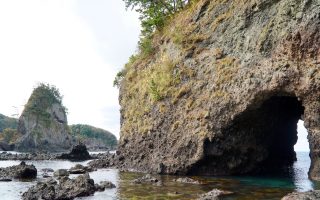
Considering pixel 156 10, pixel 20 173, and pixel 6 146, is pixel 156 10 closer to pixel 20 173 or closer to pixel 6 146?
pixel 20 173

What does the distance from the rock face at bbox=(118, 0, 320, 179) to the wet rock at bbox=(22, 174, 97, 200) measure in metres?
11.6

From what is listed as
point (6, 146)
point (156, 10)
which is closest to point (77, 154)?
point (156, 10)

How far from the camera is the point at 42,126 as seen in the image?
474 feet

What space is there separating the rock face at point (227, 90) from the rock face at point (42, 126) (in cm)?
10612

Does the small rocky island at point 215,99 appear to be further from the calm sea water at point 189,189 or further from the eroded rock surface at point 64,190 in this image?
the calm sea water at point 189,189

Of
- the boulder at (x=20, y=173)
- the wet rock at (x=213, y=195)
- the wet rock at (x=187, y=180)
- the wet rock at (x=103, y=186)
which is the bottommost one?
the wet rock at (x=213, y=195)

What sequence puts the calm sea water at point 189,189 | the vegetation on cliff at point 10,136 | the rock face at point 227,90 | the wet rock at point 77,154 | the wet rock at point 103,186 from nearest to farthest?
the calm sea water at point 189,189
the wet rock at point 103,186
the rock face at point 227,90
the wet rock at point 77,154
the vegetation on cliff at point 10,136

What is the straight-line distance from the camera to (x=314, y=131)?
26125 mm

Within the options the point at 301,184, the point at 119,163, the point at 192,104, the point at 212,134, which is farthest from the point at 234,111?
the point at 119,163

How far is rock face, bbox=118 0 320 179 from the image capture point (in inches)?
1043

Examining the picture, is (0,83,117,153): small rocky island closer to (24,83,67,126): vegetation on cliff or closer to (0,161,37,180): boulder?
(24,83,67,126): vegetation on cliff

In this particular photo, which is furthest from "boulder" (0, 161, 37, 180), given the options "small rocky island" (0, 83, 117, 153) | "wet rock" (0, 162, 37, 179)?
"small rocky island" (0, 83, 117, 153)

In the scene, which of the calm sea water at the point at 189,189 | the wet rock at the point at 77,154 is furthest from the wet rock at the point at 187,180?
the wet rock at the point at 77,154

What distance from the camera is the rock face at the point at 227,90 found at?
26484mm
